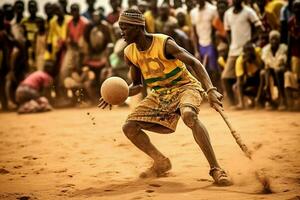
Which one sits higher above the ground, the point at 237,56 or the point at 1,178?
the point at 237,56

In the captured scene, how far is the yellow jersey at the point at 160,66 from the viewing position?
17.0ft

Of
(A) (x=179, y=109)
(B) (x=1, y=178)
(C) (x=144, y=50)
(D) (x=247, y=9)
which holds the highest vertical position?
(D) (x=247, y=9)

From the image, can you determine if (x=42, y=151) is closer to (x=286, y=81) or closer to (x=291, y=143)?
(x=291, y=143)

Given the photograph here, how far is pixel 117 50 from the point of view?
11.6 meters

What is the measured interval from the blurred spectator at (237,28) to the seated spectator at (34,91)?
4.09 m

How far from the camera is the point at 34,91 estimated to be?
38.4 feet

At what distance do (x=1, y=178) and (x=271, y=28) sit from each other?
656cm

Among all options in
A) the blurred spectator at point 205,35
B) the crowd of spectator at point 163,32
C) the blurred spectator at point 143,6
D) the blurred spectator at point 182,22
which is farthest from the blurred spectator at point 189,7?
the blurred spectator at point 143,6

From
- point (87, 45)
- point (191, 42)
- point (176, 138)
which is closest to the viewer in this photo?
point (176, 138)

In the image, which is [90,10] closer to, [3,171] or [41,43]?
[41,43]

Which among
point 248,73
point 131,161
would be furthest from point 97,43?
point 131,161

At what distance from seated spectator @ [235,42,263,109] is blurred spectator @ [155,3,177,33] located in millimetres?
1862

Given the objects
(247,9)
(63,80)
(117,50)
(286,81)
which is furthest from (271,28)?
(63,80)

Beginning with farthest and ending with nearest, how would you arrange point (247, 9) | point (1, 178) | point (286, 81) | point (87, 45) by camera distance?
point (87, 45) < point (247, 9) < point (286, 81) < point (1, 178)
